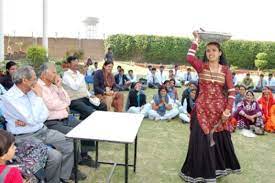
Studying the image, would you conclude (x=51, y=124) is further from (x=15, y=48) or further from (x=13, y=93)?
(x=15, y=48)

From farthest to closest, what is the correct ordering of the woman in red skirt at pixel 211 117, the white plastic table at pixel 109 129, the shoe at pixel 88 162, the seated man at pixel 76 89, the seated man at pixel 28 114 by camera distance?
the seated man at pixel 76 89 < the shoe at pixel 88 162 < the woman in red skirt at pixel 211 117 < the seated man at pixel 28 114 < the white plastic table at pixel 109 129

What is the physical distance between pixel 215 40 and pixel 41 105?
1.98 meters

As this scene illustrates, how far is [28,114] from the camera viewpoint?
11.9 ft

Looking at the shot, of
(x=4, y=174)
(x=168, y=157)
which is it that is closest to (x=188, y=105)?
(x=168, y=157)

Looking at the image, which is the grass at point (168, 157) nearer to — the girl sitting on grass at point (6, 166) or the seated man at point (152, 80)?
the girl sitting on grass at point (6, 166)

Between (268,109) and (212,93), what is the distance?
397cm

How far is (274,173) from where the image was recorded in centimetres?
497

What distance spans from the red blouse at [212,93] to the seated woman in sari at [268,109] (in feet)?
11.8

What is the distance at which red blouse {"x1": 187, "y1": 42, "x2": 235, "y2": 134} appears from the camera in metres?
4.15

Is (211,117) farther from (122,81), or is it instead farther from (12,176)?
(122,81)

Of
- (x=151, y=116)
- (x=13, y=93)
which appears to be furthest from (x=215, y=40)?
(x=151, y=116)

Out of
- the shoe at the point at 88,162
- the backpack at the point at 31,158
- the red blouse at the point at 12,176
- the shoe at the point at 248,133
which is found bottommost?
the shoe at the point at 248,133

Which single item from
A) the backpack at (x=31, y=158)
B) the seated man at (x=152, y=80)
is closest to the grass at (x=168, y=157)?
the backpack at (x=31, y=158)

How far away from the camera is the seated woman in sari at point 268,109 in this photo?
744 cm
